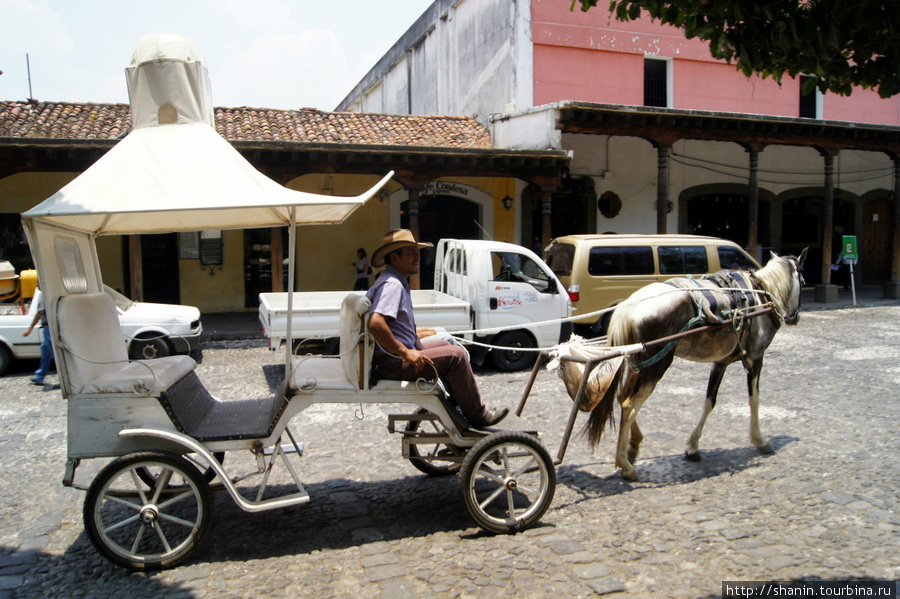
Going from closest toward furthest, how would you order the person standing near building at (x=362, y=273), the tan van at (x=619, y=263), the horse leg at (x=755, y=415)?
the horse leg at (x=755, y=415) < the tan van at (x=619, y=263) < the person standing near building at (x=362, y=273)

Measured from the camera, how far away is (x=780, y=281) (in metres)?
6.34

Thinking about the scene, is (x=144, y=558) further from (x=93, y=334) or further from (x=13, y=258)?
(x=13, y=258)

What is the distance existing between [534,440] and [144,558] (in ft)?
7.70

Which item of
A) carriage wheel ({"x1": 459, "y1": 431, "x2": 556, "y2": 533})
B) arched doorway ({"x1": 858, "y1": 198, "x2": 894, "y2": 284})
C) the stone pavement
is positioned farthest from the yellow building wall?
arched doorway ({"x1": 858, "y1": 198, "x2": 894, "y2": 284})

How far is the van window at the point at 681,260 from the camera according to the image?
12258 mm

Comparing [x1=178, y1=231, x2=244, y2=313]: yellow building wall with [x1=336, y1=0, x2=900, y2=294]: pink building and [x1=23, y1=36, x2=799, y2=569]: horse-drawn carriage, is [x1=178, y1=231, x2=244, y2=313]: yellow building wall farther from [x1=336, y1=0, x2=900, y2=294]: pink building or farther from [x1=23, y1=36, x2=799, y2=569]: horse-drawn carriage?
[x1=23, y1=36, x2=799, y2=569]: horse-drawn carriage

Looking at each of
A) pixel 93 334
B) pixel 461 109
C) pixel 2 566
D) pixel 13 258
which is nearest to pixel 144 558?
pixel 2 566

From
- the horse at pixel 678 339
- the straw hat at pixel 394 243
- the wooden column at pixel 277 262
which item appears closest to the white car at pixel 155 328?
the wooden column at pixel 277 262

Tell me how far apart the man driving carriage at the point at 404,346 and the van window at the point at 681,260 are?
843cm

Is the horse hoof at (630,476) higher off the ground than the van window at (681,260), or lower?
lower

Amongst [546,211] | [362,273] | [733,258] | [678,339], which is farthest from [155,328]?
[733,258]

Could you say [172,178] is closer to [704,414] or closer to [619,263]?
[704,414]

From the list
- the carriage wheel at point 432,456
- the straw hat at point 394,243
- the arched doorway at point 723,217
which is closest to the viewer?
the straw hat at point 394,243

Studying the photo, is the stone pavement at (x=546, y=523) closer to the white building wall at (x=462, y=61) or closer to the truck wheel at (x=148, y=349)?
the truck wheel at (x=148, y=349)
